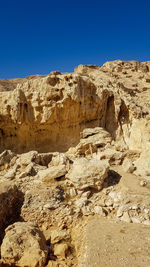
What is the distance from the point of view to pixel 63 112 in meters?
14.2

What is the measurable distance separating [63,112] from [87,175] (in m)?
8.13

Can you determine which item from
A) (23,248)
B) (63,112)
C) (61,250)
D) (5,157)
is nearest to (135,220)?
(61,250)

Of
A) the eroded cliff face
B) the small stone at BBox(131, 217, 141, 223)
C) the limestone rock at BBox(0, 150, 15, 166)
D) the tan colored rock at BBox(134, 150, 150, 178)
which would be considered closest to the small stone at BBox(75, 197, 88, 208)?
the small stone at BBox(131, 217, 141, 223)

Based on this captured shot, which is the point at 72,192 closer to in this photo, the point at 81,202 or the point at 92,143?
the point at 81,202

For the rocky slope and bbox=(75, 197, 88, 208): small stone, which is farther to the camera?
bbox=(75, 197, 88, 208): small stone

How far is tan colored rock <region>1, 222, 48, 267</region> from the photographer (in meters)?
4.23

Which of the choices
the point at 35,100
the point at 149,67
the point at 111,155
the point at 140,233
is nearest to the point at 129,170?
the point at 111,155

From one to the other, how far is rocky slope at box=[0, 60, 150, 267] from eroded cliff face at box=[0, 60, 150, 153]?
0.09 metres

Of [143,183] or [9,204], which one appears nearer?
[9,204]

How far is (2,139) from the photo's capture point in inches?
610

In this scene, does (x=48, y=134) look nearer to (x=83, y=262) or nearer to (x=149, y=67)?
(x=83, y=262)

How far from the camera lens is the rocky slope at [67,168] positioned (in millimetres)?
4852

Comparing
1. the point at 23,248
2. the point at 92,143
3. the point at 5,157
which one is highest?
the point at 92,143

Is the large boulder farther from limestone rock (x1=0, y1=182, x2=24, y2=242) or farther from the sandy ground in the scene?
the sandy ground
